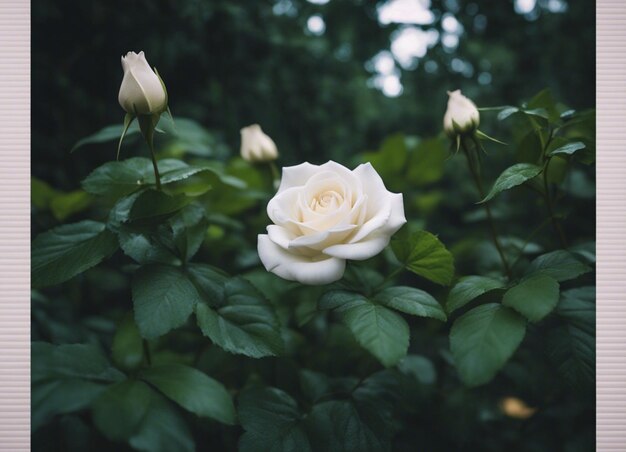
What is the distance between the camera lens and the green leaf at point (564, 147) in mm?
561

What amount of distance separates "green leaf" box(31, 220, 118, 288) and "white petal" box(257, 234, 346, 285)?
0.62 feet

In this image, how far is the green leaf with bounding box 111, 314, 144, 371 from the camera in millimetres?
559

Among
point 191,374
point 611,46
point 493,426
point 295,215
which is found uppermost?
point 611,46

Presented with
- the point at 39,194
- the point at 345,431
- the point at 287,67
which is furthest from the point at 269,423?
the point at 287,67

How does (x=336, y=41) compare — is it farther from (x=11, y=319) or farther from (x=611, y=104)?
(x=11, y=319)

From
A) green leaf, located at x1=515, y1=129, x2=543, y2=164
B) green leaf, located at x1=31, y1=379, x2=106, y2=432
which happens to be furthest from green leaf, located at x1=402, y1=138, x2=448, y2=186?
green leaf, located at x1=31, y1=379, x2=106, y2=432

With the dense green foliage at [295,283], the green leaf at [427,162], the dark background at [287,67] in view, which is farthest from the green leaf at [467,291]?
the dark background at [287,67]

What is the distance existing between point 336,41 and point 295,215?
36.4 inches

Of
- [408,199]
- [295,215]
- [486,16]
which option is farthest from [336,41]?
[295,215]

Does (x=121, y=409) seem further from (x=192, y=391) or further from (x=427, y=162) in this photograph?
(x=427, y=162)

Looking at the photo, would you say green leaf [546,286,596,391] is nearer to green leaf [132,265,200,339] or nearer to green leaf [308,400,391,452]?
green leaf [308,400,391,452]

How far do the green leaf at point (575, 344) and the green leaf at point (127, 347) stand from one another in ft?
1.60

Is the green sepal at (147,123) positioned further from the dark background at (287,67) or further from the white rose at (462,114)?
the dark background at (287,67)

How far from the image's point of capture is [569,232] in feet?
3.36
